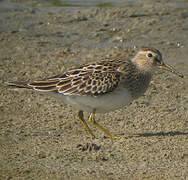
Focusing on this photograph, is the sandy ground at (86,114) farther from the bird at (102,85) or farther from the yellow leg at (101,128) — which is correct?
the bird at (102,85)

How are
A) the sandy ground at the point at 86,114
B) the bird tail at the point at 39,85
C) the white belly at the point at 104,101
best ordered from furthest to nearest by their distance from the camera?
the bird tail at the point at 39,85
the white belly at the point at 104,101
the sandy ground at the point at 86,114

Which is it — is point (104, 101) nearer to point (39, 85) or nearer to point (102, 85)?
point (102, 85)

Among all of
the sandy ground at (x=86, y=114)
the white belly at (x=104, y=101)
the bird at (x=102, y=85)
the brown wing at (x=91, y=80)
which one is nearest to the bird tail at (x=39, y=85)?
the bird at (x=102, y=85)

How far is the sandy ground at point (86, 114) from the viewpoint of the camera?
6366mm

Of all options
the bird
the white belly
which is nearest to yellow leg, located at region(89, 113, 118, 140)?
the bird

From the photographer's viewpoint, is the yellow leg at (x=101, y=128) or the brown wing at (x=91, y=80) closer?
the brown wing at (x=91, y=80)

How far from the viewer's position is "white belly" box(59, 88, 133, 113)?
702 cm

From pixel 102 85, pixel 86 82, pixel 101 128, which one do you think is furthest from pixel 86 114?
pixel 102 85

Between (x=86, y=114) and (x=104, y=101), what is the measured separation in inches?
57.3

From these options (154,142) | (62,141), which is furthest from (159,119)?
(62,141)

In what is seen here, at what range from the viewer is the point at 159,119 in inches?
316

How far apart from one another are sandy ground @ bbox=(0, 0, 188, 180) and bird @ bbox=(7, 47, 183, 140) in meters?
0.59

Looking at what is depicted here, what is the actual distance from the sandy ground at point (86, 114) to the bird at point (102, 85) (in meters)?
0.59

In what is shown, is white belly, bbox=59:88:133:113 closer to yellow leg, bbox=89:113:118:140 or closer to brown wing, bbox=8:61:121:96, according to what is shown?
brown wing, bbox=8:61:121:96
